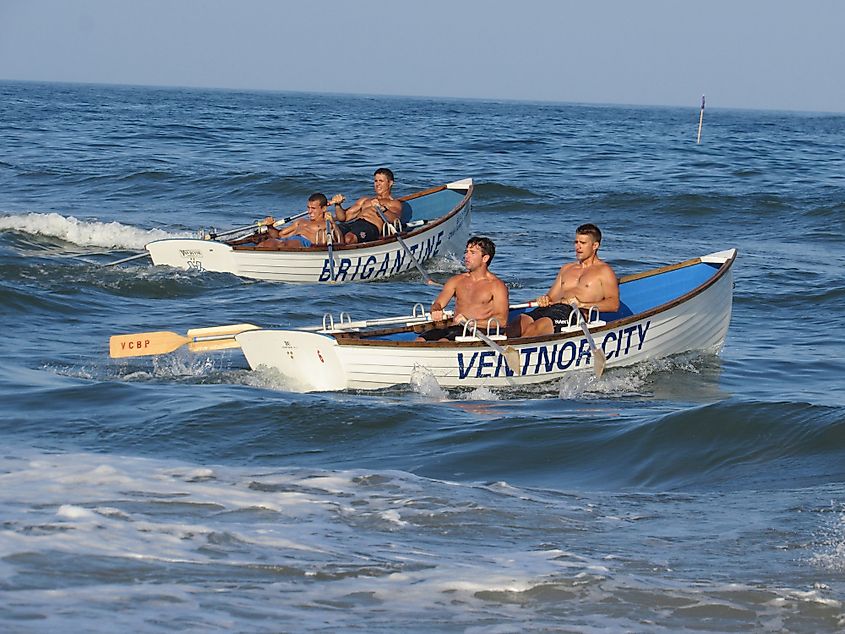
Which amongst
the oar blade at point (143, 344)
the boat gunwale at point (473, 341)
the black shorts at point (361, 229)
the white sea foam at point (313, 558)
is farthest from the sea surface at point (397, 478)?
the black shorts at point (361, 229)

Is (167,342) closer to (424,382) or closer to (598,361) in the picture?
(424,382)

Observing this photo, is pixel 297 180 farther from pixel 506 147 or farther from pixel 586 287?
pixel 586 287

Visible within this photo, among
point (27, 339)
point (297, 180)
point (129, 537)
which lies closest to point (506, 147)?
point (297, 180)

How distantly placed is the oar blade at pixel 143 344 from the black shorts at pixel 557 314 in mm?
3441

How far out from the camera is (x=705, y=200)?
99.5 feet

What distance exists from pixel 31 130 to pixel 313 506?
4673cm

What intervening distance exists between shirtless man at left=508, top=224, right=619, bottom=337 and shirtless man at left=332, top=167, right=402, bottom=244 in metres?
6.11

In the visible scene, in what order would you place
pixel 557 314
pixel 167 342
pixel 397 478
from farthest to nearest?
pixel 557 314, pixel 167 342, pixel 397 478

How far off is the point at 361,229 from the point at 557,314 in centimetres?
667

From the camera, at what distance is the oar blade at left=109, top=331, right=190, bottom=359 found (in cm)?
1135

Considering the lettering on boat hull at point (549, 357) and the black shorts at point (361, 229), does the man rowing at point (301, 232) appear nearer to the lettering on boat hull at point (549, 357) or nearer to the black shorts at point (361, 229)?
the black shorts at point (361, 229)

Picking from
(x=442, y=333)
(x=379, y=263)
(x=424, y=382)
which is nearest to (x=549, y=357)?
(x=442, y=333)

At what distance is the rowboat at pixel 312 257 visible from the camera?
57.9 feet

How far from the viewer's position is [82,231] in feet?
74.1
